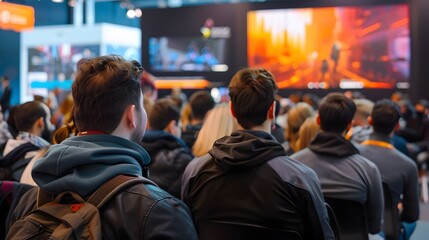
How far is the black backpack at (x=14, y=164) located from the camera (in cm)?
292

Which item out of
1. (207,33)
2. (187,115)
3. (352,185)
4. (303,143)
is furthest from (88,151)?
(207,33)

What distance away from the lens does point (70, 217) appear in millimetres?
1220

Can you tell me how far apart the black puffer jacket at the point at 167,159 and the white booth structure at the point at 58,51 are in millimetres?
13099

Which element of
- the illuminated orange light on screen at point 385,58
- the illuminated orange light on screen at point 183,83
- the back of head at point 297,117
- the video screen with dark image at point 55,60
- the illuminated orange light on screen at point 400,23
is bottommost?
the back of head at point 297,117

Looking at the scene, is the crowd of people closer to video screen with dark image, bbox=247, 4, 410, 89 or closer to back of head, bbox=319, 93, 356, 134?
back of head, bbox=319, 93, 356, 134

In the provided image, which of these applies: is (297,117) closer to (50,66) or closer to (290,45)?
(290,45)

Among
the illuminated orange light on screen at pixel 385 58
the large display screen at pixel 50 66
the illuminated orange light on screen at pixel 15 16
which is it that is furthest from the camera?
the large display screen at pixel 50 66

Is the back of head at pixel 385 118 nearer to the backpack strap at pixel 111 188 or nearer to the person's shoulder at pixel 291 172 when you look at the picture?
the person's shoulder at pixel 291 172

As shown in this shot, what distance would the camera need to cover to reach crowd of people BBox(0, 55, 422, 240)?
49.3 inches

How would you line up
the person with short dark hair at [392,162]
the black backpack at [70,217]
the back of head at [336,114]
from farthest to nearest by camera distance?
the person with short dark hair at [392,162]
the back of head at [336,114]
the black backpack at [70,217]

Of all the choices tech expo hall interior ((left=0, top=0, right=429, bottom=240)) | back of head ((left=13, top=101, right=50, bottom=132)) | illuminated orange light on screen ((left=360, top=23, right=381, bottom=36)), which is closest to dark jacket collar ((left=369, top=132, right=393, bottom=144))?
back of head ((left=13, top=101, right=50, bottom=132))

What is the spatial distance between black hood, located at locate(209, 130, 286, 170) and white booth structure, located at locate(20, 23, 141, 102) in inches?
573

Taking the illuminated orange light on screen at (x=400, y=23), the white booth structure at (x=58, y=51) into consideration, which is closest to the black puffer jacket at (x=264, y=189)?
the illuminated orange light on screen at (x=400, y=23)

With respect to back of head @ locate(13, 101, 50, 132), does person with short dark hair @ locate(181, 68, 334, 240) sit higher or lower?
lower
